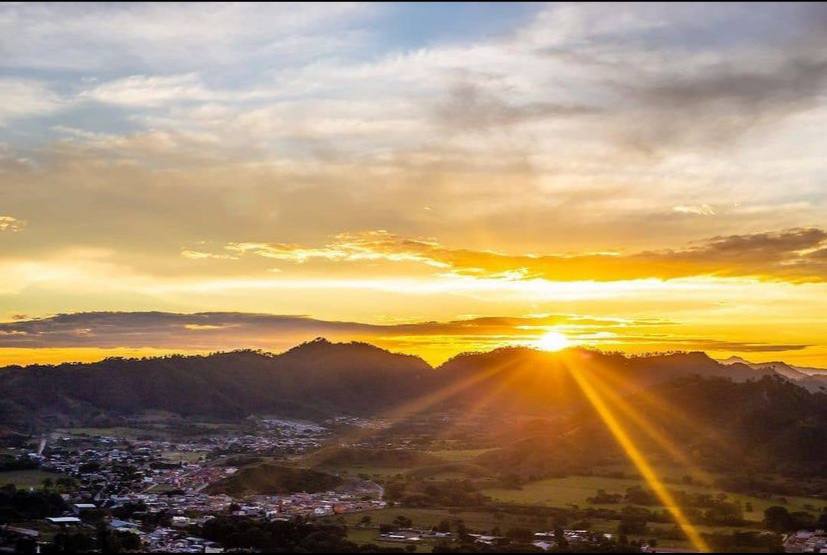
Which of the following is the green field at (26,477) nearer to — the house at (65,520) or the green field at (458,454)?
the house at (65,520)

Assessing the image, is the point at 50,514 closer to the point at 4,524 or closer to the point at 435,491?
the point at 4,524

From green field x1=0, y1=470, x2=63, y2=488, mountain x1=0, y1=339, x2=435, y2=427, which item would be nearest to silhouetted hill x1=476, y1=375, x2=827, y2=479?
green field x1=0, y1=470, x2=63, y2=488

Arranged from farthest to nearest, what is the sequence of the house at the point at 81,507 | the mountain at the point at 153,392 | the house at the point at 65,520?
the mountain at the point at 153,392, the house at the point at 81,507, the house at the point at 65,520

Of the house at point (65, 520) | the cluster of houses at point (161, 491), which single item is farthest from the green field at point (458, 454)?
the house at point (65, 520)

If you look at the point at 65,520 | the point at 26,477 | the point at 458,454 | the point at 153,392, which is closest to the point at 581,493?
the point at 458,454

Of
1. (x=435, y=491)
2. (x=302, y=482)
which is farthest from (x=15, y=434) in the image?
(x=435, y=491)

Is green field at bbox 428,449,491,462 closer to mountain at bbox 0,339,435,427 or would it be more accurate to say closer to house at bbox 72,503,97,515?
house at bbox 72,503,97,515

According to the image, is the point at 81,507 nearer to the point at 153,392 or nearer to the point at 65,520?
the point at 65,520

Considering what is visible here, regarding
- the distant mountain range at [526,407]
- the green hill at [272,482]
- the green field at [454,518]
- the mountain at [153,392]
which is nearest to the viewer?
the green field at [454,518]
